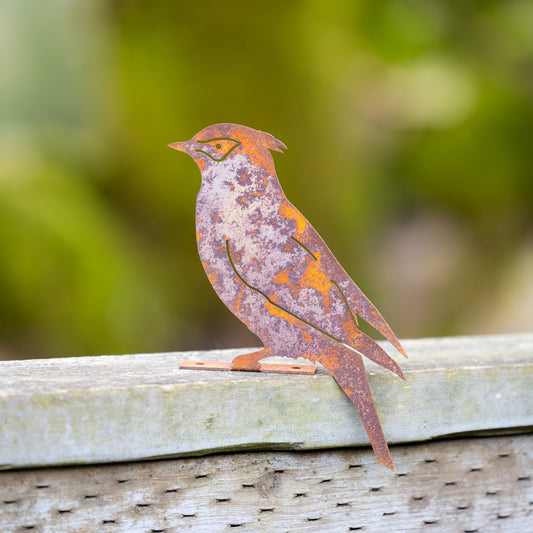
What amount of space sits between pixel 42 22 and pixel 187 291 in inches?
55.4

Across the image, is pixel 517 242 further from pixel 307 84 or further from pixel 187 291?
pixel 187 291

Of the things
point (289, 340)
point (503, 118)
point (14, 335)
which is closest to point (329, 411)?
point (289, 340)

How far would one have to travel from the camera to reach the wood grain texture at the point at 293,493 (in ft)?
2.07

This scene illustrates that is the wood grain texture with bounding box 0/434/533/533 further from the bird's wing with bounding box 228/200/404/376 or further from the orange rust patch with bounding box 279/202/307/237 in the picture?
the orange rust patch with bounding box 279/202/307/237

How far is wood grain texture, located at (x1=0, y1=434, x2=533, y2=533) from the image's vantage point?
2.07ft

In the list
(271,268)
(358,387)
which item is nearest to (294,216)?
(271,268)

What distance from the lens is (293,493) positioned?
0.71 m

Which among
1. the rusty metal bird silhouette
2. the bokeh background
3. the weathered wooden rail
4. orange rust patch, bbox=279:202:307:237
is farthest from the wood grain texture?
the bokeh background

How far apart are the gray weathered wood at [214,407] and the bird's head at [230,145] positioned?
0.23m

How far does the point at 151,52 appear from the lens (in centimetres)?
224

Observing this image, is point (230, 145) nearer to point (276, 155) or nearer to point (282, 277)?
point (282, 277)

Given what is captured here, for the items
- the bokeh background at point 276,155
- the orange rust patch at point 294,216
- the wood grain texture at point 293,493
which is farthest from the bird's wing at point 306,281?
the bokeh background at point 276,155

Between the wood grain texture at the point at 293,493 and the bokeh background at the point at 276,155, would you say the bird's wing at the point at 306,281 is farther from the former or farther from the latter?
the bokeh background at the point at 276,155

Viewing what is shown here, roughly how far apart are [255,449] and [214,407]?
0.22 ft
